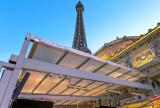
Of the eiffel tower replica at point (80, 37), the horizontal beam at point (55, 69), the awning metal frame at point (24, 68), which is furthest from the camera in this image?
the eiffel tower replica at point (80, 37)

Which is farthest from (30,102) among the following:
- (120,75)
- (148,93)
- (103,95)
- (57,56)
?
(148,93)

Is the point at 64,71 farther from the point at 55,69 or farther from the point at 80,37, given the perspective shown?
the point at 80,37

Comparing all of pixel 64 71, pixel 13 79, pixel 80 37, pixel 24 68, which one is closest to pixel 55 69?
pixel 64 71

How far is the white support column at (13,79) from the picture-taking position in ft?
15.0

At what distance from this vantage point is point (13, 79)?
196 inches

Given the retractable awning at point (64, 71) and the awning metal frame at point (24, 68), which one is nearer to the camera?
the awning metal frame at point (24, 68)

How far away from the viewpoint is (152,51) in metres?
15.2

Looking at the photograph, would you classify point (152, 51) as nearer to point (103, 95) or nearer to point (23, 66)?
point (103, 95)

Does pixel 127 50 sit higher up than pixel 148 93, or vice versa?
pixel 127 50

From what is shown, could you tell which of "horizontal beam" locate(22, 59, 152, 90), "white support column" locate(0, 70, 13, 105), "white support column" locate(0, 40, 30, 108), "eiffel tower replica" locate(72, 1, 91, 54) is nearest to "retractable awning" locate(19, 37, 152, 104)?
"horizontal beam" locate(22, 59, 152, 90)

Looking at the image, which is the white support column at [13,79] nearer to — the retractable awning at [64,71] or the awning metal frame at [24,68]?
the awning metal frame at [24,68]

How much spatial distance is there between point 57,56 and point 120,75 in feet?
15.8

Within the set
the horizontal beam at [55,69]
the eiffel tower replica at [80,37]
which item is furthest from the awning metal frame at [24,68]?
the eiffel tower replica at [80,37]

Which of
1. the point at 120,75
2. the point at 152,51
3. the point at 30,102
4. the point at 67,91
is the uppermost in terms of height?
the point at 152,51
